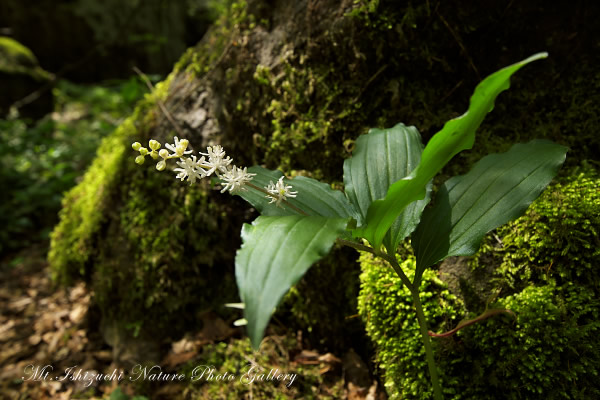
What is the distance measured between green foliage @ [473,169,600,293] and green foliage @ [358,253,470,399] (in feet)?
0.85

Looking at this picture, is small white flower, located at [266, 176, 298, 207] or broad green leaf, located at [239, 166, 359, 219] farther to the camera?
broad green leaf, located at [239, 166, 359, 219]

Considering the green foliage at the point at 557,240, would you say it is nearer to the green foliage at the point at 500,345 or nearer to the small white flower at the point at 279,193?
the green foliage at the point at 500,345

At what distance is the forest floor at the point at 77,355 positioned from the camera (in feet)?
6.55

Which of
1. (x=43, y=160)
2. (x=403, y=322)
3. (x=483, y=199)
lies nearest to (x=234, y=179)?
(x=483, y=199)

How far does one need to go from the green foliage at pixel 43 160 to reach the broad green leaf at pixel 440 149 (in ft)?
16.3

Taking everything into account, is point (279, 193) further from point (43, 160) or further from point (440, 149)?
point (43, 160)

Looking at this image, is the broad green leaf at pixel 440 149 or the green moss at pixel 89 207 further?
the green moss at pixel 89 207

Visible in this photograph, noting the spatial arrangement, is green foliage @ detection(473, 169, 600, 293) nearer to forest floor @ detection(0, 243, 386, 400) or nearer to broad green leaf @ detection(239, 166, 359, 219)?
broad green leaf @ detection(239, 166, 359, 219)

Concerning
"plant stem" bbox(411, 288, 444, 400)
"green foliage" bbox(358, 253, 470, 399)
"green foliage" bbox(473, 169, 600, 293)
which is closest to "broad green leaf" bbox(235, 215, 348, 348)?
"plant stem" bbox(411, 288, 444, 400)

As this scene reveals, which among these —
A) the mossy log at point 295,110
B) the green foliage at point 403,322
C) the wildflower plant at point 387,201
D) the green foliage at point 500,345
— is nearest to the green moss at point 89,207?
the mossy log at point 295,110

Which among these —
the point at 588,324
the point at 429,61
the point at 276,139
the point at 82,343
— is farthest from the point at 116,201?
the point at 588,324

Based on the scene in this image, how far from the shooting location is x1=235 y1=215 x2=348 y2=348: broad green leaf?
84cm

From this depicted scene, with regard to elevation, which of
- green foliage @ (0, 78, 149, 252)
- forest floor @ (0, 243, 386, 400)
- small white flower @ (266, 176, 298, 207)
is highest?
small white flower @ (266, 176, 298, 207)

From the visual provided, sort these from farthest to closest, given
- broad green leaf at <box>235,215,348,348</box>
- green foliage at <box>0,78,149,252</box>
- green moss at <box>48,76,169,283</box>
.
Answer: green foliage at <box>0,78,149,252</box> → green moss at <box>48,76,169,283</box> → broad green leaf at <box>235,215,348,348</box>
